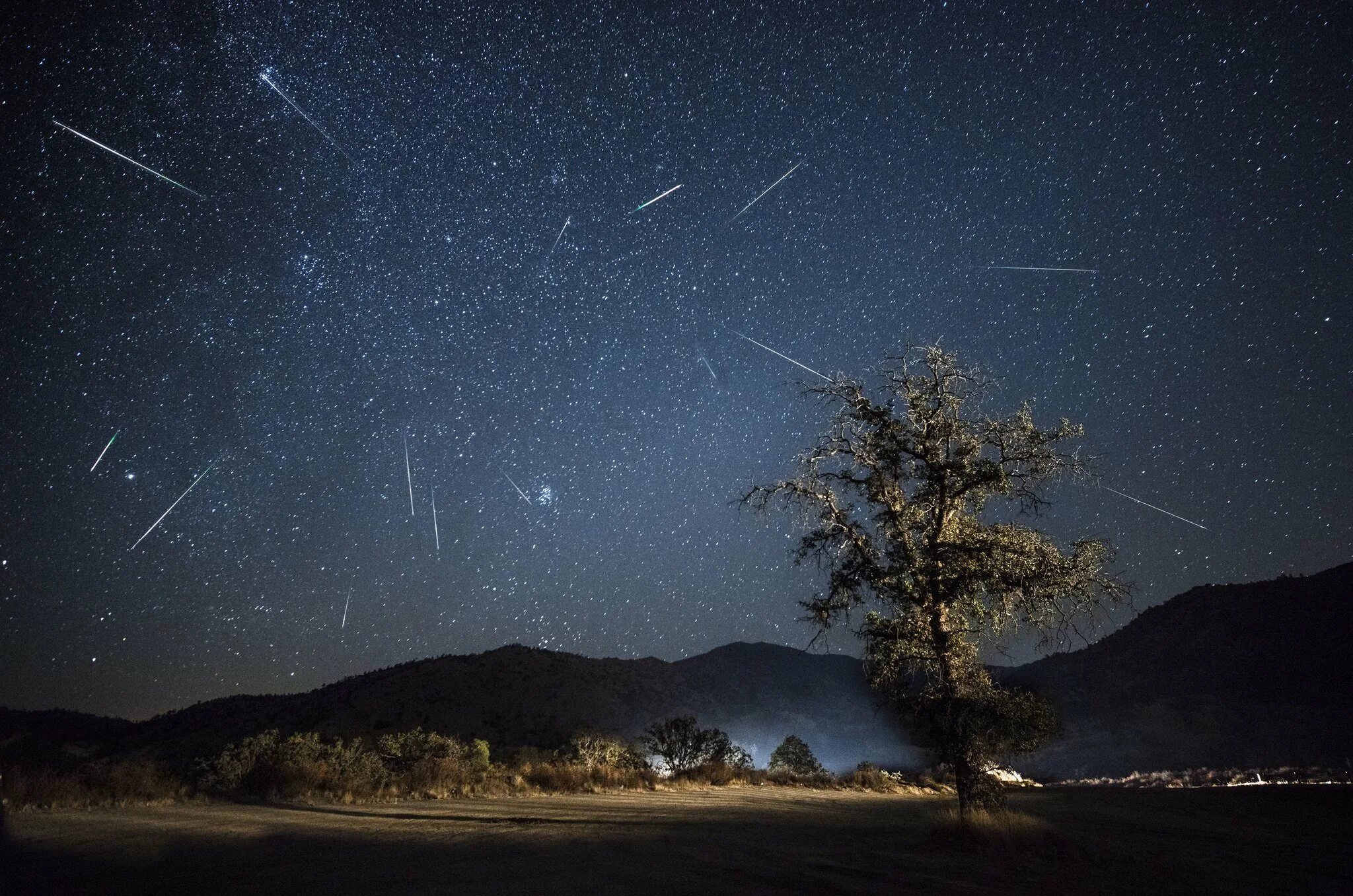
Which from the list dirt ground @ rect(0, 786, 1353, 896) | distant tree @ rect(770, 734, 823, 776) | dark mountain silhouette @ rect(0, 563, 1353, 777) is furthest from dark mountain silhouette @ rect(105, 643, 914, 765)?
dirt ground @ rect(0, 786, 1353, 896)

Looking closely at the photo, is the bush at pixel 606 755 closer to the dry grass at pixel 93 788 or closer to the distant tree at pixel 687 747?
the distant tree at pixel 687 747

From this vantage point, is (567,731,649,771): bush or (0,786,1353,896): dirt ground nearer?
(0,786,1353,896): dirt ground

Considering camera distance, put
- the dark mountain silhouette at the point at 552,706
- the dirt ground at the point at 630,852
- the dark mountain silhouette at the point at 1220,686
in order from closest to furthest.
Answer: the dirt ground at the point at 630,852
the dark mountain silhouette at the point at 1220,686
the dark mountain silhouette at the point at 552,706

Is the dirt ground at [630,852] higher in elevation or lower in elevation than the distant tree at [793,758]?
higher

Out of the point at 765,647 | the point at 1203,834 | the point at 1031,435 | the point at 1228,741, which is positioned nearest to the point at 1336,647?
the point at 1228,741

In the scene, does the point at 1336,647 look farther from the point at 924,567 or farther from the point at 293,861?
the point at 293,861

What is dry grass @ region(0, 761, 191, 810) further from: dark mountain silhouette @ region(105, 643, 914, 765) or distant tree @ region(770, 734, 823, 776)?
→ dark mountain silhouette @ region(105, 643, 914, 765)

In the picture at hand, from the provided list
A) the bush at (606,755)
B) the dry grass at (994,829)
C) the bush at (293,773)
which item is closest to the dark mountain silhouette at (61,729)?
the bush at (293,773)
